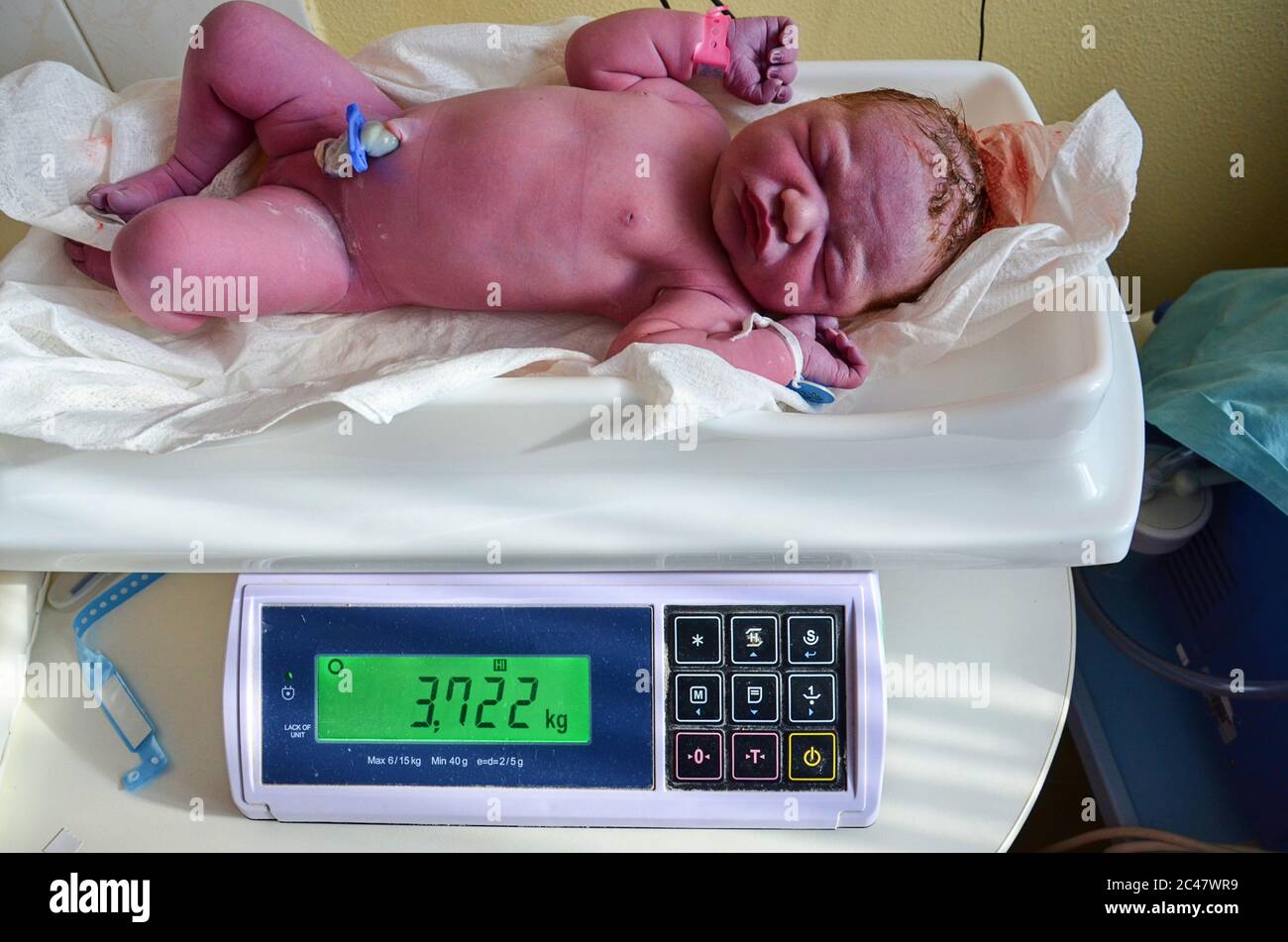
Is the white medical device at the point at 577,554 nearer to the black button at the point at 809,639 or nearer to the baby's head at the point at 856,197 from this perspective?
the black button at the point at 809,639

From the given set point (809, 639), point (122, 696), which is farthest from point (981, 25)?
point (122, 696)

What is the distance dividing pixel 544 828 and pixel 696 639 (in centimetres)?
17

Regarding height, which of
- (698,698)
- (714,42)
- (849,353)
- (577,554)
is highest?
(714,42)

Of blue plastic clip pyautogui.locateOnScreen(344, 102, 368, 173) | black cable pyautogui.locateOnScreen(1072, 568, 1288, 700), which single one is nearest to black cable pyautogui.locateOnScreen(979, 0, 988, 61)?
black cable pyautogui.locateOnScreen(1072, 568, 1288, 700)

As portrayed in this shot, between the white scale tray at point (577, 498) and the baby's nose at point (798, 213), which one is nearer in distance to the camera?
the white scale tray at point (577, 498)

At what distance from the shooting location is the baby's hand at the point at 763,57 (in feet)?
2.87

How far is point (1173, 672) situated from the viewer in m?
1.01

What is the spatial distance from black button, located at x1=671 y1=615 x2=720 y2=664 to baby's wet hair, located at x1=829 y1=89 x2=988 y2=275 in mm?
348

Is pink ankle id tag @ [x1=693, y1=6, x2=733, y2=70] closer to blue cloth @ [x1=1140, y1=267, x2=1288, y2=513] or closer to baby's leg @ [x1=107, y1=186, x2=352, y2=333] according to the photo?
baby's leg @ [x1=107, y1=186, x2=352, y2=333]

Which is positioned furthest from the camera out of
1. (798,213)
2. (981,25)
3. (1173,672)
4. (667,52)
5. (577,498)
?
(981,25)

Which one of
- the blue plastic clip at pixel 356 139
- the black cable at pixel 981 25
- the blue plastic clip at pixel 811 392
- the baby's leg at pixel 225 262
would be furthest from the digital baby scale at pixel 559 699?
the black cable at pixel 981 25

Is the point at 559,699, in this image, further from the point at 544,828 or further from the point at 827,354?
the point at 827,354

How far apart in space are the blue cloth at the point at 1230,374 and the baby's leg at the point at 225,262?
77 centimetres
